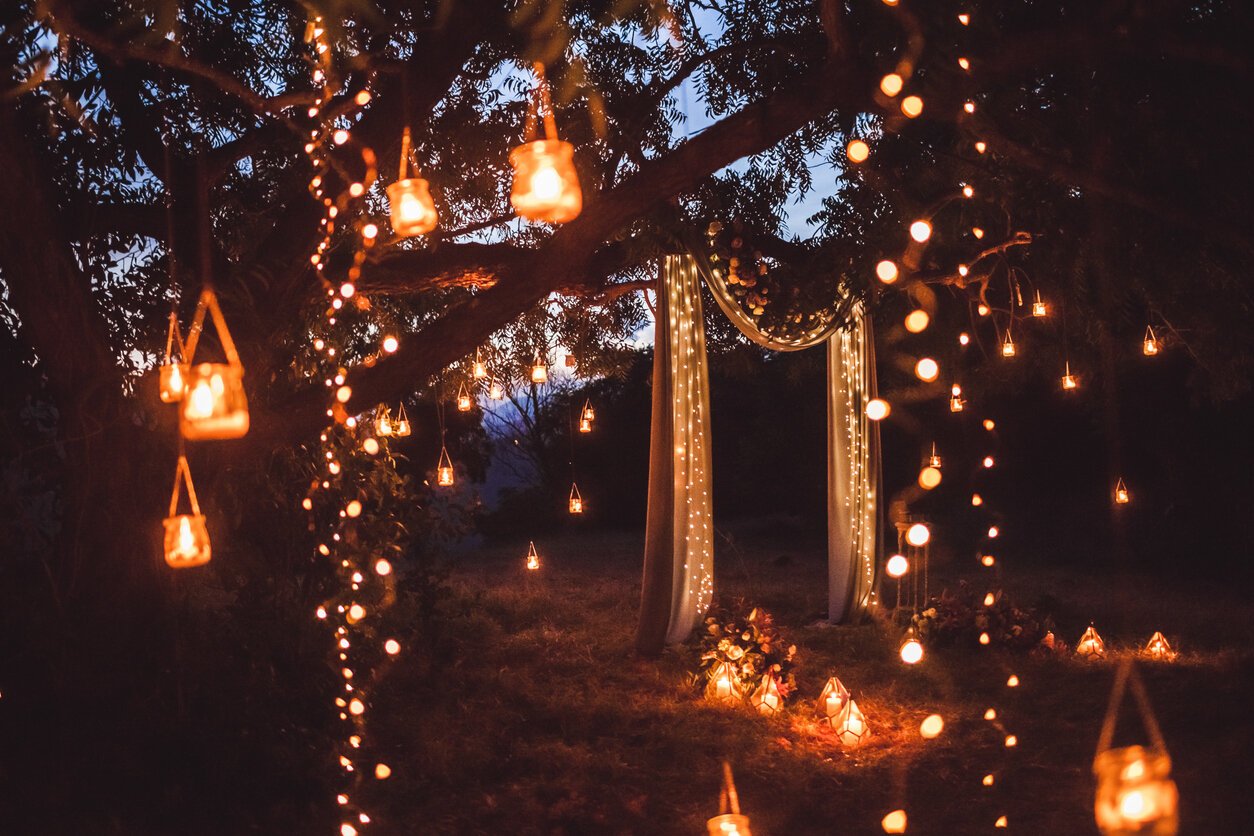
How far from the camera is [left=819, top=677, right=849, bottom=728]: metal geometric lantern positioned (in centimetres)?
436

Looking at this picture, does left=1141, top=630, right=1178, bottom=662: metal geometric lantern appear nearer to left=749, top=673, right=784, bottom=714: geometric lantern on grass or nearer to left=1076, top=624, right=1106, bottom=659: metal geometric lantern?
left=1076, top=624, right=1106, bottom=659: metal geometric lantern

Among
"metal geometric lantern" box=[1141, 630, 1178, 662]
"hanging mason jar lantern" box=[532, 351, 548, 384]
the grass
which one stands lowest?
the grass

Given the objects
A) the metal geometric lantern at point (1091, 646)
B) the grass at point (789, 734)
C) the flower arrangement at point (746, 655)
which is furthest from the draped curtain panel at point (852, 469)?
the metal geometric lantern at point (1091, 646)

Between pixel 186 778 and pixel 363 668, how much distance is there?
4.45 ft

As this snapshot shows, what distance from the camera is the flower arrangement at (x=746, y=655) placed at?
4871mm

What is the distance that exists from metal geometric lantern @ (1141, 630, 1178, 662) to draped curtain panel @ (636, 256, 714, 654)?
8.73 feet

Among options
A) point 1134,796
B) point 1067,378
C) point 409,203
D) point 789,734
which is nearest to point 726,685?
point 789,734

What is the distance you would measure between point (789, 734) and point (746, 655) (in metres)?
0.69

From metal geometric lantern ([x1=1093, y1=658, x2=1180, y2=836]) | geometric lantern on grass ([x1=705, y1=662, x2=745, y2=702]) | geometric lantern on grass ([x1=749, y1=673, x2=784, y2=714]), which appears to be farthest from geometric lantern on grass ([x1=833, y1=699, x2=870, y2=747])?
metal geometric lantern ([x1=1093, y1=658, x2=1180, y2=836])

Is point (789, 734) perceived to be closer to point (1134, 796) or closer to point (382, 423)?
point (1134, 796)

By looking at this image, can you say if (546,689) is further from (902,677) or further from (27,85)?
(27,85)

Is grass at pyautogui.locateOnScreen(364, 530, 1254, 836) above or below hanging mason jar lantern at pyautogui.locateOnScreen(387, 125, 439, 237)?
below

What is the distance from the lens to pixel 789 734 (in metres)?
4.35

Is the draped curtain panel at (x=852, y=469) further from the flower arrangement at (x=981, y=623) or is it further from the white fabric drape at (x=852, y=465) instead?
the flower arrangement at (x=981, y=623)
